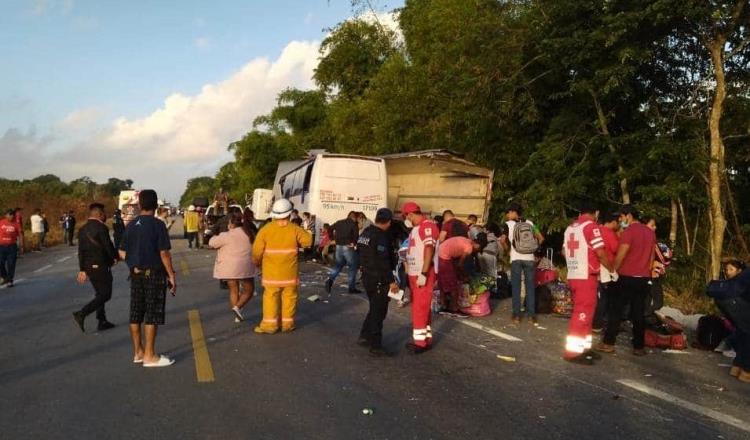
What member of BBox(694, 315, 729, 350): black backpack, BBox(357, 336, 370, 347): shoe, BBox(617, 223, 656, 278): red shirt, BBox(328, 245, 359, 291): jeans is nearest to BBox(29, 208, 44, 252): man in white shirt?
BBox(328, 245, 359, 291): jeans

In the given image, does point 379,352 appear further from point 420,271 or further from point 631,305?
point 631,305

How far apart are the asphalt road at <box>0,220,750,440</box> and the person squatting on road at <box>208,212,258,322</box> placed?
41cm

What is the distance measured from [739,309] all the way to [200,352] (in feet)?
18.6

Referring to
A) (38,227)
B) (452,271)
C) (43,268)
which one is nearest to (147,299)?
(452,271)

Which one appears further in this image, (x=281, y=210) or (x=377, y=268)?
(x=281, y=210)

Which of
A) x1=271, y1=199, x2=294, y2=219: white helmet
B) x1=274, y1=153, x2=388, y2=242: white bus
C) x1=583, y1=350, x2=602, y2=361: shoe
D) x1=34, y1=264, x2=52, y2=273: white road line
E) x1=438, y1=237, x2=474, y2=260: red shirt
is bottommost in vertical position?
x1=583, y1=350, x2=602, y2=361: shoe

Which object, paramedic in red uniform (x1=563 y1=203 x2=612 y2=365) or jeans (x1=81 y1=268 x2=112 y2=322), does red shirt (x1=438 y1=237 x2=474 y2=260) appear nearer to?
paramedic in red uniform (x1=563 y1=203 x2=612 y2=365)

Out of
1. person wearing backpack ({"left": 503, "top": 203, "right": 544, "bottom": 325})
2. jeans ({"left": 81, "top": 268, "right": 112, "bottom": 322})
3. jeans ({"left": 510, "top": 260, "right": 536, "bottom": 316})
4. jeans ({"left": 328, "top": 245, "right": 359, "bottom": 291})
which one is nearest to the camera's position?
jeans ({"left": 81, "top": 268, "right": 112, "bottom": 322})

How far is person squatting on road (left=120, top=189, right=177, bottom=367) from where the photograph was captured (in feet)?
21.6

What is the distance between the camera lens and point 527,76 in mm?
15789

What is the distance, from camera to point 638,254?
7.59m

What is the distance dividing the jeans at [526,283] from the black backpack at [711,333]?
7.33 ft

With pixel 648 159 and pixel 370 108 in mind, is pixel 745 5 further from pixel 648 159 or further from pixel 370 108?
pixel 370 108

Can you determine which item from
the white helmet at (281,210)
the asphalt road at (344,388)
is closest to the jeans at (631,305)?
the asphalt road at (344,388)
